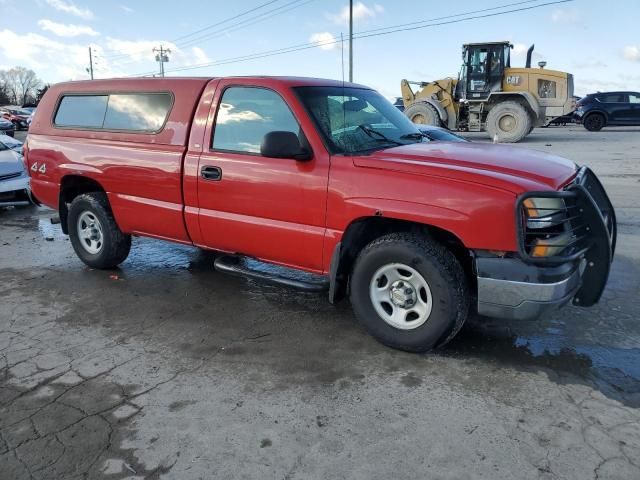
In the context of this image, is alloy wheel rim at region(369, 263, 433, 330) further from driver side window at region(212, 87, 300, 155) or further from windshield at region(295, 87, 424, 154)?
driver side window at region(212, 87, 300, 155)

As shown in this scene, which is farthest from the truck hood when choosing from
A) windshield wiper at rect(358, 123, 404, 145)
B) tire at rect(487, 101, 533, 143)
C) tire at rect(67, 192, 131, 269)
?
tire at rect(487, 101, 533, 143)

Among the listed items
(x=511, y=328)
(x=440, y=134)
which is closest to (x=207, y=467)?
(x=511, y=328)

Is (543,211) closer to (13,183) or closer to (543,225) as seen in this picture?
(543,225)

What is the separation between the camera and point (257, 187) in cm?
400

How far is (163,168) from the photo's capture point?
4.52 metres

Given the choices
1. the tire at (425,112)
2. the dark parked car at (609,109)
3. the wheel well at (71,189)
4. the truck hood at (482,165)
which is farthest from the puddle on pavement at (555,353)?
the dark parked car at (609,109)

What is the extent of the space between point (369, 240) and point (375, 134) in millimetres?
903

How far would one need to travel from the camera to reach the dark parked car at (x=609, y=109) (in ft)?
77.3

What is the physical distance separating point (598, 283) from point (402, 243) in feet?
4.59

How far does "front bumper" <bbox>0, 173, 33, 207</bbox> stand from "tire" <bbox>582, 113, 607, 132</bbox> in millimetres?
24043

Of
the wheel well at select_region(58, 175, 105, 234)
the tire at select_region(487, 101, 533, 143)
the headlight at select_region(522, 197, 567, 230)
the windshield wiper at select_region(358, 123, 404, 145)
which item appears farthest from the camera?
the tire at select_region(487, 101, 533, 143)

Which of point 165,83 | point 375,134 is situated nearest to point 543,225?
point 375,134

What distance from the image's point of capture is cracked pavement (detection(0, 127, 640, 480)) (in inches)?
99.8

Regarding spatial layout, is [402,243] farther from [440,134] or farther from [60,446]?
[440,134]
